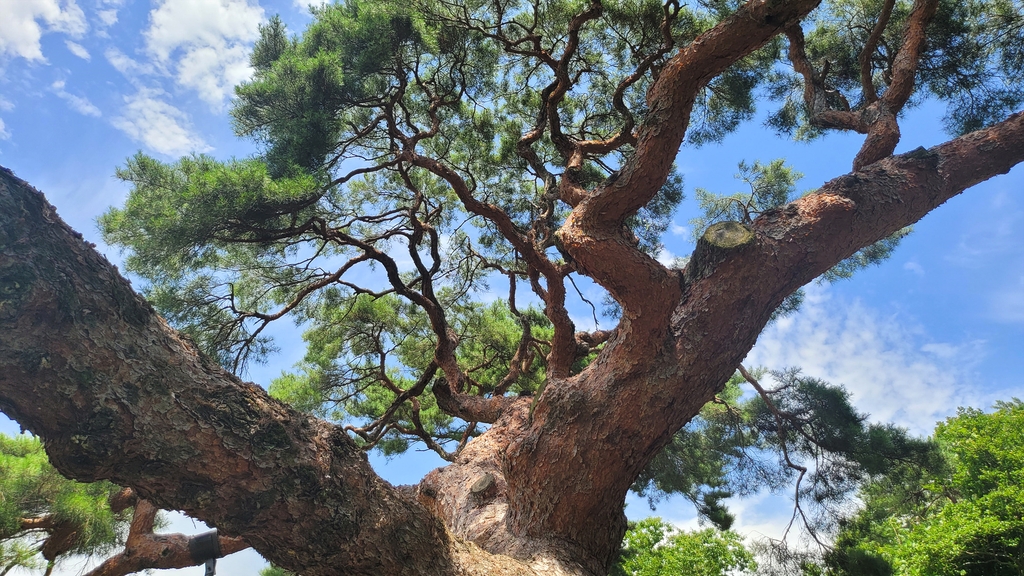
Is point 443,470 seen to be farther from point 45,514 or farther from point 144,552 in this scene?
point 45,514

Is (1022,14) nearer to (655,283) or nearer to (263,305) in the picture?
(655,283)

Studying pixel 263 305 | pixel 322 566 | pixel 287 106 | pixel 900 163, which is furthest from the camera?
pixel 263 305

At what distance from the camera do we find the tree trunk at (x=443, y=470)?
1075 mm

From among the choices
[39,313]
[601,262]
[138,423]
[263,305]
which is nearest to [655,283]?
[601,262]

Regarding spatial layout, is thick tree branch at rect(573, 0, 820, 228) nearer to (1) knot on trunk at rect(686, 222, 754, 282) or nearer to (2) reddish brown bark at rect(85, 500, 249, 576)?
(1) knot on trunk at rect(686, 222, 754, 282)

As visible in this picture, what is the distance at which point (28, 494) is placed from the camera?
10.4 ft

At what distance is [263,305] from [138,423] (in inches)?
135

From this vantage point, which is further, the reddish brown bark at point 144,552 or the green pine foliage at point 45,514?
the reddish brown bark at point 144,552

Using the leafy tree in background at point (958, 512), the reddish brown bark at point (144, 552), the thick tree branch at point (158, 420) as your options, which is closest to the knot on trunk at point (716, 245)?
the thick tree branch at point (158, 420)

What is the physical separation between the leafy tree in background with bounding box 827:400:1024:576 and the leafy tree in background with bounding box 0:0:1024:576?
42cm

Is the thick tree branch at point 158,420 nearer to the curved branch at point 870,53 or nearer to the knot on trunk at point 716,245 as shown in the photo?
the knot on trunk at point 716,245

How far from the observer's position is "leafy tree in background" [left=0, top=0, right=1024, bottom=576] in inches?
46.0

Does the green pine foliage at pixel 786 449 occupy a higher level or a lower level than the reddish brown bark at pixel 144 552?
higher

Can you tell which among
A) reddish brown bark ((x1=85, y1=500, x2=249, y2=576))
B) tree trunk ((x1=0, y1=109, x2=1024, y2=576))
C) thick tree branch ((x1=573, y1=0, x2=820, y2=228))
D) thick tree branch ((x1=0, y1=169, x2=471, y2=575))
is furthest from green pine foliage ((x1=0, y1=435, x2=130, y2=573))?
thick tree branch ((x1=573, y1=0, x2=820, y2=228))
